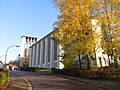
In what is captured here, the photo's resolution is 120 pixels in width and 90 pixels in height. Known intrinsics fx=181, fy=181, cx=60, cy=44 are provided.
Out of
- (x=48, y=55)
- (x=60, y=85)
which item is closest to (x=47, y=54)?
(x=48, y=55)

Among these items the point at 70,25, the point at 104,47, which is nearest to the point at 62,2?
the point at 70,25

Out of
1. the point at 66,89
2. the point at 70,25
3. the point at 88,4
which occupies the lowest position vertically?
the point at 66,89

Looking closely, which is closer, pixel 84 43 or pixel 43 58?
pixel 84 43

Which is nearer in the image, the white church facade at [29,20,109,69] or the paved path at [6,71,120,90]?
the paved path at [6,71,120,90]

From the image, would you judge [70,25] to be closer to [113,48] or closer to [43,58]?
[113,48]

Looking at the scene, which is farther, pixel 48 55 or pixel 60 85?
pixel 48 55

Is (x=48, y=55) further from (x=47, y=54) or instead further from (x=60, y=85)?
(x=60, y=85)

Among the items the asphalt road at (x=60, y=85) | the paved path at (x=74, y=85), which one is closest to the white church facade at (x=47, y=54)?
the asphalt road at (x=60, y=85)

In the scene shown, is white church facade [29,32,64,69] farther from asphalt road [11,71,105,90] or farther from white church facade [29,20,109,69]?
asphalt road [11,71,105,90]

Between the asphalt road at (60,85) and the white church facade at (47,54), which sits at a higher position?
the white church facade at (47,54)

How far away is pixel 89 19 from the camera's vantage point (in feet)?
72.3

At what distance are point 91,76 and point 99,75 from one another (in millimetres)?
1378

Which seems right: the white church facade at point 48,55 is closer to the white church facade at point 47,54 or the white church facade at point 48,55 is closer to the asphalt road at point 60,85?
the white church facade at point 47,54

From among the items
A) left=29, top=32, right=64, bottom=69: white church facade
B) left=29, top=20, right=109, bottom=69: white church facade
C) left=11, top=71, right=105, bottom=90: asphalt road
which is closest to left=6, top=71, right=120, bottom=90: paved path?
left=11, top=71, right=105, bottom=90: asphalt road
